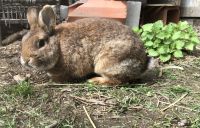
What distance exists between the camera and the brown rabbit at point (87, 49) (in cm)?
477

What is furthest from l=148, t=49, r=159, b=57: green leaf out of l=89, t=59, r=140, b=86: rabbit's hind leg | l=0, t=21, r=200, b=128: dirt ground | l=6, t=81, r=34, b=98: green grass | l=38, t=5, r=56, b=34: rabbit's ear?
l=6, t=81, r=34, b=98: green grass

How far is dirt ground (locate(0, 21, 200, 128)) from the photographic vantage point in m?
4.17

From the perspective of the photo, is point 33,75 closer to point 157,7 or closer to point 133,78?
point 133,78

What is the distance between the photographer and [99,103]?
452 cm

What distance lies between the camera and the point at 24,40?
4691 millimetres

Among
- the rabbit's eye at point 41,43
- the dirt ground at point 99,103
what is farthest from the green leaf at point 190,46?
the rabbit's eye at point 41,43

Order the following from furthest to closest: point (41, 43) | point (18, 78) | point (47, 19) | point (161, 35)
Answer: point (161, 35)
point (18, 78)
point (47, 19)
point (41, 43)

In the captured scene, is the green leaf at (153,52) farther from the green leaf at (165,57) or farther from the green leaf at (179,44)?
the green leaf at (179,44)

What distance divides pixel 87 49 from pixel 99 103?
26.3 inches

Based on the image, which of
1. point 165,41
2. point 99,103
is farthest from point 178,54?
point 99,103

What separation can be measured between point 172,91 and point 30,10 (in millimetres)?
1722

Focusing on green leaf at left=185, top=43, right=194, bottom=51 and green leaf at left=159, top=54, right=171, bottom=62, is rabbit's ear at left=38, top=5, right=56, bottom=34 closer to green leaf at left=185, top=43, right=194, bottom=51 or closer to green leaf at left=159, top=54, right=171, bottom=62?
green leaf at left=159, top=54, right=171, bottom=62

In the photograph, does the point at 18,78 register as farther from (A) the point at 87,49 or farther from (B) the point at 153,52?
(B) the point at 153,52

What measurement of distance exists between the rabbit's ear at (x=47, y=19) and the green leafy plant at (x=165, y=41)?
139 cm
